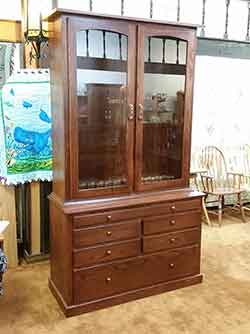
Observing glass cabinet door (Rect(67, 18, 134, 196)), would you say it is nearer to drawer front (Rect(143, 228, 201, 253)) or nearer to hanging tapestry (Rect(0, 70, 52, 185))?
drawer front (Rect(143, 228, 201, 253))

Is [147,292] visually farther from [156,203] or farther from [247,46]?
[247,46]

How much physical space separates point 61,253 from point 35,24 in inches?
75.3

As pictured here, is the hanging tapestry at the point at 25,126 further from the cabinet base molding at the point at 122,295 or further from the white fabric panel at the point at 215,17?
the white fabric panel at the point at 215,17

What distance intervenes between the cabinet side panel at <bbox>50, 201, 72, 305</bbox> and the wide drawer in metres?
0.10

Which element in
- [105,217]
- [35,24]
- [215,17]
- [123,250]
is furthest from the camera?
[215,17]

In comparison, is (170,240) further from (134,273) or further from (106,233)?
(106,233)

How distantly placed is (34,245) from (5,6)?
2.12 meters

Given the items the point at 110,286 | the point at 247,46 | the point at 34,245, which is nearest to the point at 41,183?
the point at 34,245

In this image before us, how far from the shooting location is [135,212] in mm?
2730

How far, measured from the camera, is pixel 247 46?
480cm

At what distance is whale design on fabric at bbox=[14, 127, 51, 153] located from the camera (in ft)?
10.5

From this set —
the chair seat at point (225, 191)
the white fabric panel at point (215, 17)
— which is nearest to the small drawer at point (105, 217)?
the chair seat at point (225, 191)

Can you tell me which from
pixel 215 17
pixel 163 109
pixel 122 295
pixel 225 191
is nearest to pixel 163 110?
pixel 163 109

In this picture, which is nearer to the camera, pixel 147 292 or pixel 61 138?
pixel 61 138
